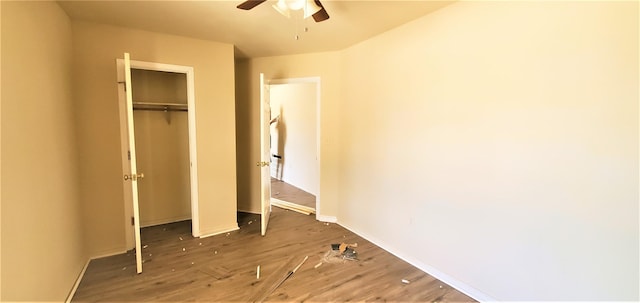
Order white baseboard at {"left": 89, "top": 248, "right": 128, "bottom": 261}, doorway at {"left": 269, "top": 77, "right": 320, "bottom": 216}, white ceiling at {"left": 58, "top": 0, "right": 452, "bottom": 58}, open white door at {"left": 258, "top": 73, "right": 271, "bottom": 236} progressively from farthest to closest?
1. doorway at {"left": 269, "top": 77, "right": 320, "bottom": 216}
2. open white door at {"left": 258, "top": 73, "right": 271, "bottom": 236}
3. white baseboard at {"left": 89, "top": 248, "right": 128, "bottom": 261}
4. white ceiling at {"left": 58, "top": 0, "right": 452, "bottom": 58}

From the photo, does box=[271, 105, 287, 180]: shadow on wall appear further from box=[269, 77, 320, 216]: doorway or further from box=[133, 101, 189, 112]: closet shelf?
box=[133, 101, 189, 112]: closet shelf

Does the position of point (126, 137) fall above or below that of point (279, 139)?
above

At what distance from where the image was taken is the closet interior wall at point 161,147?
385cm

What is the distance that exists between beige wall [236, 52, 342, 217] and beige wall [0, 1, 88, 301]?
224 cm

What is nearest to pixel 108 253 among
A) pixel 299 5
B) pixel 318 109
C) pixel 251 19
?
pixel 251 19

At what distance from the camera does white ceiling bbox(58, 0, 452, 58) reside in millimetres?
2504

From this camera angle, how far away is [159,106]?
3850 millimetres

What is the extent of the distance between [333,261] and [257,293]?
35.6 inches

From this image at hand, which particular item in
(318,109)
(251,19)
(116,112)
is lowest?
(116,112)

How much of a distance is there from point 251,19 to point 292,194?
3.78 metres

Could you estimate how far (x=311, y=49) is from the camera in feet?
12.9

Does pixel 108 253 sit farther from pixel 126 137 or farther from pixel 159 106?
pixel 159 106

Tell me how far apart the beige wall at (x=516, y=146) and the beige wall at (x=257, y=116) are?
0.94 metres

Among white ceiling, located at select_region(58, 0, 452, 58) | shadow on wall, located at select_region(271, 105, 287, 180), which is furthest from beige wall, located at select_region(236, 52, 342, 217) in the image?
shadow on wall, located at select_region(271, 105, 287, 180)
